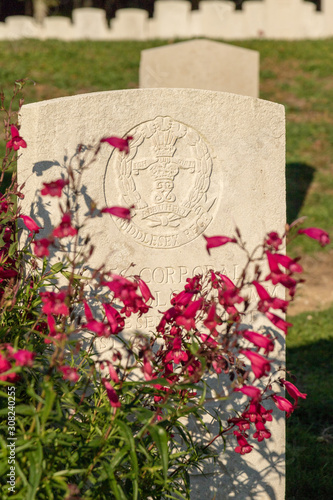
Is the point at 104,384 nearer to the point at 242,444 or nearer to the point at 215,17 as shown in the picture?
the point at 242,444

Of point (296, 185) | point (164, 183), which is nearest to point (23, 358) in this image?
point (164, 183)

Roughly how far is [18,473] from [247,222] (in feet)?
5.94

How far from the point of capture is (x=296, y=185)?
29.3ft

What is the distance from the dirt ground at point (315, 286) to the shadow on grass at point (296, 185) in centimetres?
85

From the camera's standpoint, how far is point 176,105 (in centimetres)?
295

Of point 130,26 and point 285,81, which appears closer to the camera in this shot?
point 285,81

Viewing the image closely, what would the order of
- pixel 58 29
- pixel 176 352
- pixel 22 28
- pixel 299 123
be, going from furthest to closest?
pixel 58 29
pixel 22 28
pixel 299 123
pixel 176 352

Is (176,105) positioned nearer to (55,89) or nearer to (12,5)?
(55,89)

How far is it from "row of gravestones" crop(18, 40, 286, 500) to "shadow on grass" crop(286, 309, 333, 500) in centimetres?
43

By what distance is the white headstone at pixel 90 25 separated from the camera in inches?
650

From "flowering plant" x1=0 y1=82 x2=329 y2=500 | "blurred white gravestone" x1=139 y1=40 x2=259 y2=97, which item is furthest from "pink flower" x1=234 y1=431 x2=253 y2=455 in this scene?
"blurred white gravestone" x1=139 y1=40 x2=259 y2=97

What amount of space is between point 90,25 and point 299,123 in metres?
→ 8.62

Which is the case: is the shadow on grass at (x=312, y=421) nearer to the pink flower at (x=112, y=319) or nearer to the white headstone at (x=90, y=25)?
the pink flower at (x=112, y=319)

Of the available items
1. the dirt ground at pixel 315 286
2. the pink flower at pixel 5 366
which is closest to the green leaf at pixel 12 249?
the pink flower at pixel 5 366
